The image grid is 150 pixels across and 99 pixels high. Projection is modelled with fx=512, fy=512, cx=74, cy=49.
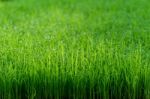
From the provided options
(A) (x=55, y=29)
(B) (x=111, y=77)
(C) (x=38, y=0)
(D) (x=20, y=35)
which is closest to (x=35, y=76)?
(B) (x=111, y=77)

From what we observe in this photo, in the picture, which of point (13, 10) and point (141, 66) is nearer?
point (141, 66)

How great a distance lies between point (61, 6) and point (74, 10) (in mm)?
591

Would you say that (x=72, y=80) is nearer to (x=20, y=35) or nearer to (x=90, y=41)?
(x=90, y=41)

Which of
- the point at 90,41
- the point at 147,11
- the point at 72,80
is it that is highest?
the point at 147,11

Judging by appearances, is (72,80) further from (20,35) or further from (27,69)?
(20,35)

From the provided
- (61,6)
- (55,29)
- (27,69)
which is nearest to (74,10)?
(61,6)

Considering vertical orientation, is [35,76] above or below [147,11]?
below

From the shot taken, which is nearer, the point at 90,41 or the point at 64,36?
the point at 90,41

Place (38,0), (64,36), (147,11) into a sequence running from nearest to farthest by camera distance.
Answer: (64,36)
(147,11)
(38,0)

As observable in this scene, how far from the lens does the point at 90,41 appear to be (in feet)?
21.8

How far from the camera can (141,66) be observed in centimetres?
554

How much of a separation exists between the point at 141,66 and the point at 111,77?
36cm

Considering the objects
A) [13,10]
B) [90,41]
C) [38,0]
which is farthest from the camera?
[38,0]

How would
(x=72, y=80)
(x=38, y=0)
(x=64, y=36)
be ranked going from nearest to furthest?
(x=72, y=80), (x=64, y=36), (x=38, y=0)
